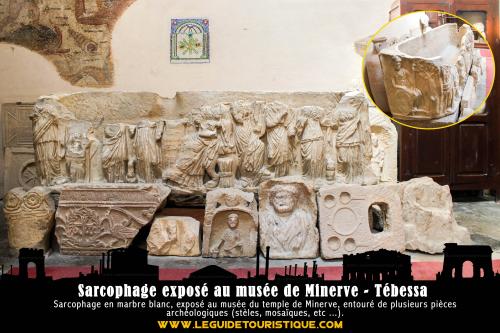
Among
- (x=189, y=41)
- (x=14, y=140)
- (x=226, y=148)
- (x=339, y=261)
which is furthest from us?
(x=189, y=41)

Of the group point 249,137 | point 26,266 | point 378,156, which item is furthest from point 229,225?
point 378,156

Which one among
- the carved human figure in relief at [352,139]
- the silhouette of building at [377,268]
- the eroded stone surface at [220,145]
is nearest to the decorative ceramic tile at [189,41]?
the eroded stone surface at [220,145]

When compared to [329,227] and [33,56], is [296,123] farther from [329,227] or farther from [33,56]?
[33,56]

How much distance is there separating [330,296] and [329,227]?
214 cm

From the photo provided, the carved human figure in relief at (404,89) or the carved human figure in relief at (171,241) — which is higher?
the carved human figure in relief at (404,89)

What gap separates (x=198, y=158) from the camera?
501 centimetres

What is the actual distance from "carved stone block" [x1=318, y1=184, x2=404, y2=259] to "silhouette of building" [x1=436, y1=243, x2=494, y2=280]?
1637 mm

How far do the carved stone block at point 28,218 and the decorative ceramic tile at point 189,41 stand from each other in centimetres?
323

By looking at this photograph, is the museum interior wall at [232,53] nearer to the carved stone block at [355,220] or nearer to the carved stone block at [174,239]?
the carved stone block at [355,220]

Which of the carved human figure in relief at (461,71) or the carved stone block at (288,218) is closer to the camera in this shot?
the carved stone block at (288,218)

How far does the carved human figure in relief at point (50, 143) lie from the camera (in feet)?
16.5

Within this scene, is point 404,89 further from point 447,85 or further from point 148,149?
point 148,149

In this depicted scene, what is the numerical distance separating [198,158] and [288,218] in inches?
42.8

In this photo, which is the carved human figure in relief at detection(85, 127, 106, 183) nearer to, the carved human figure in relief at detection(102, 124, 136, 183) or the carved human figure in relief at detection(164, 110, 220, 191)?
the carved human figure in relief at detection(102, 124, 136, 183)
